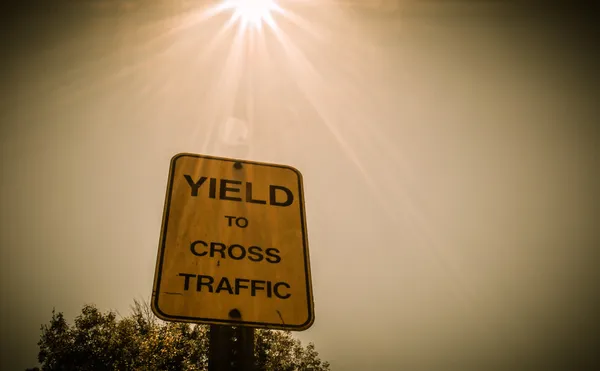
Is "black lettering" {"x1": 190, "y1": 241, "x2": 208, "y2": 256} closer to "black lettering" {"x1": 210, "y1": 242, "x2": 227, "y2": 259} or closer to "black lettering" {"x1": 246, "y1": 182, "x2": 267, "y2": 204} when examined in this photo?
"black lettering" {"x1": 210, "y1": 242, "x2": 227, "y2": 259}

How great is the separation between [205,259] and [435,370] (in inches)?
5986

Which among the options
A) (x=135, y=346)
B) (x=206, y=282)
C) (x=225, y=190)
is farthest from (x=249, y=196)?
(x=135, y=346)

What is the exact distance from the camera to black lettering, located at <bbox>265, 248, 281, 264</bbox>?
1.41 metres

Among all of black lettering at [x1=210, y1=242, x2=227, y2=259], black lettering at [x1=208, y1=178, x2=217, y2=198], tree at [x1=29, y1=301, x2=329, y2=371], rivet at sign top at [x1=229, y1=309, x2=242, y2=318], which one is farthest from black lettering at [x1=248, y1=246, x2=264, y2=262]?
tree at [x1=29, y1=301, x2=329, y2=371]

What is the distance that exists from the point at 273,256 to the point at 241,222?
0.23 meters

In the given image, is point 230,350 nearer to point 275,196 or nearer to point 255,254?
point 255,254

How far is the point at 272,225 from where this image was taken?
1.52 metres

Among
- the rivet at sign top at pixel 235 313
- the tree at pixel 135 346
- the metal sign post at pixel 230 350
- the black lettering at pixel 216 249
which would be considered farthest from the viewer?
the tree at pixel 135 346

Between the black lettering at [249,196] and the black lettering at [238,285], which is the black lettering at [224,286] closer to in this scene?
the black lettering at [238,285]

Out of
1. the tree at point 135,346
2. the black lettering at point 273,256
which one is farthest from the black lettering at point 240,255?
the tree at point 135,346

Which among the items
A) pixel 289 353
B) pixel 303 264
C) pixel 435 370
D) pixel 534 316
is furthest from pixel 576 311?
pixel 303 264

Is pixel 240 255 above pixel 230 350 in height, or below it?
above

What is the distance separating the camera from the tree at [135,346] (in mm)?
15836

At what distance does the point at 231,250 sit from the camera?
4.56 feet
